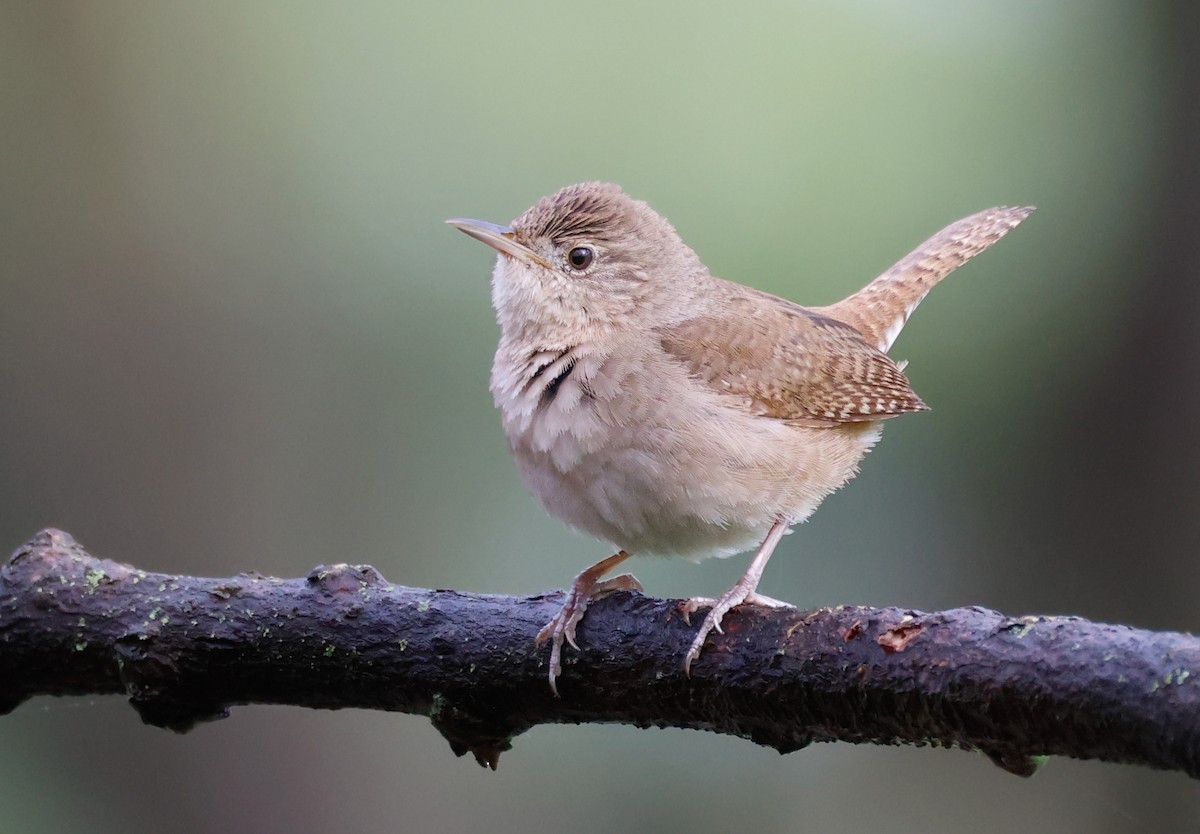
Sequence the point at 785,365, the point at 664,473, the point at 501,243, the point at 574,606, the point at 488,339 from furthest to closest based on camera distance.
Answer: the point at 488,339 < the point at 501,243 < the point at 785,365 < the point at 664,473 < the point at 574,606

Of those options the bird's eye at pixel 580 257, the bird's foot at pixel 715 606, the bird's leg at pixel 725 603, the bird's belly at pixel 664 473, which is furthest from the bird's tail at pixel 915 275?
the bird's foot at pixel 715 606

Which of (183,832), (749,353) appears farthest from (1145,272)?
(183,832)

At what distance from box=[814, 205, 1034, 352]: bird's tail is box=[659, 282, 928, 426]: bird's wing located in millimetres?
491

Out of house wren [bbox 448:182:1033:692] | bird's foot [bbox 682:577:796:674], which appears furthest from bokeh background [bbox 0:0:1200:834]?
bird's foot [bbox 682:577:796:674]

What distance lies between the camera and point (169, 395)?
5770mm

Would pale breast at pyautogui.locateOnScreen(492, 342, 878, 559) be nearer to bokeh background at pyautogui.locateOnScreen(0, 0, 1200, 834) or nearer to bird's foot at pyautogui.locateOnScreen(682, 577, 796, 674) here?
bird's foot at pyautogui.locateOnScreen(682, 577, 796, 674)

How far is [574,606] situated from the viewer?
2.71 meters

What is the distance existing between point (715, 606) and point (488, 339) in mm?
3414

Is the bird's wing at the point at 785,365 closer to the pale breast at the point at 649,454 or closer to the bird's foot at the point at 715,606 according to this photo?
the pale breast at the point at 649,454

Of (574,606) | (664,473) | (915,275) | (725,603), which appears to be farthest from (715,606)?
(915,275)

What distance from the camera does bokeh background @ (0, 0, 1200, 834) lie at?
16.9ft

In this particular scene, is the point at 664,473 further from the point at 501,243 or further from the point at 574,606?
the point at 501,243

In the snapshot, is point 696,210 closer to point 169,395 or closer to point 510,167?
point 510,167

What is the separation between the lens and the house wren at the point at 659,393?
2951 mm
